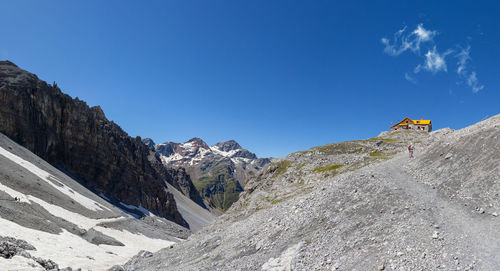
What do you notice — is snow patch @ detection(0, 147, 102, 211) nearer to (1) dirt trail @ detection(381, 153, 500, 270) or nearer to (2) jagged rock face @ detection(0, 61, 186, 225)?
(2) jagged rock face @ detection(0, 61, 186, 225)

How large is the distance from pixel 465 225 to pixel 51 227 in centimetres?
6100

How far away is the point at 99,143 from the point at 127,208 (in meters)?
43.6

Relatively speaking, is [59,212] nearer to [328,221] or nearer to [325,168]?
[325,168]

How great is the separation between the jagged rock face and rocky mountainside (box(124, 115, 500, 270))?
348 feet

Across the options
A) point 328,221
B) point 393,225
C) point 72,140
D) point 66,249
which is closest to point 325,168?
point 328,221

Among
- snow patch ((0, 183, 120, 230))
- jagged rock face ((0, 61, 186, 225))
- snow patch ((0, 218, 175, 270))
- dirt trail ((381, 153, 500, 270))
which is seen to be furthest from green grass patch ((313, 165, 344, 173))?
jagged rock face ((0, 61, 186, 225))

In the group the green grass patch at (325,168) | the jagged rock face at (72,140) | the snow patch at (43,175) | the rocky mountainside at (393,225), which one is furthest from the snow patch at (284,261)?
the jagged rock face at (72,140)

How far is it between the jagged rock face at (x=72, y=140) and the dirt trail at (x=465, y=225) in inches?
5037

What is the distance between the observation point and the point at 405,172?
26.7 metres

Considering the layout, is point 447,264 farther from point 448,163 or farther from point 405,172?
point 405,172

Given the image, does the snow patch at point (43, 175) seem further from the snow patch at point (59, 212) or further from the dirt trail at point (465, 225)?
the dirt trail at point (465, 225)

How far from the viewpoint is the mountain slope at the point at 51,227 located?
31.7 m

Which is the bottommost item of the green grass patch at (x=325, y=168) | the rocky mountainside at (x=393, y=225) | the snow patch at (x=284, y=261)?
the snow patch at (x=284, y=261)

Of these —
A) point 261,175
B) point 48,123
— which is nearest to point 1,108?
point 48,123
